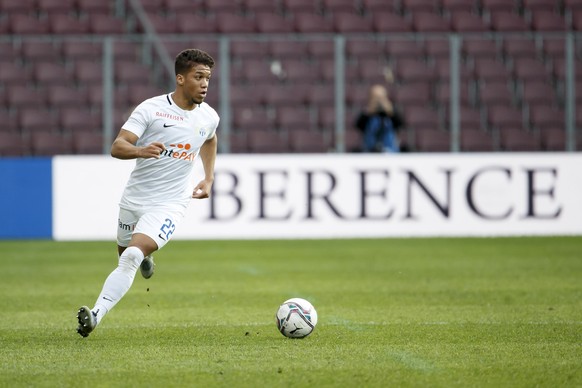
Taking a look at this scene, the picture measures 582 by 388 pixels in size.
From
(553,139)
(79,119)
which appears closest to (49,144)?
(79,119)

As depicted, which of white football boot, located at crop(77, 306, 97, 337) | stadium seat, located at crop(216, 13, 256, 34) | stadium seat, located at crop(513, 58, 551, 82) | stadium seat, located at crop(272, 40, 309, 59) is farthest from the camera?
stadium seat, located at crop(216, 13, 256, 34)

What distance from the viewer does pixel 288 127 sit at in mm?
19453

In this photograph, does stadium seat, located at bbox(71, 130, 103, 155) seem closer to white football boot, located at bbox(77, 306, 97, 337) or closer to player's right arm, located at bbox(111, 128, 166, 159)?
player's right arm, located at bbox(111, 128, 166, 159)

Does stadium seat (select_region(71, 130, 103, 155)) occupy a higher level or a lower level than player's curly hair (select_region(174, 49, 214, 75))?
lower

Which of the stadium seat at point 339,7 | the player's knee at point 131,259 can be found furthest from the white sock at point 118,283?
the stadium seat at point 339,7

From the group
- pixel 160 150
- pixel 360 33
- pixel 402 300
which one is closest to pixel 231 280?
pixel 402 300

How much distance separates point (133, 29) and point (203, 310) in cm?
1329

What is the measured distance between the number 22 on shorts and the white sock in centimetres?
27

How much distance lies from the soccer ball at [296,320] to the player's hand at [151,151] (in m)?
1.38

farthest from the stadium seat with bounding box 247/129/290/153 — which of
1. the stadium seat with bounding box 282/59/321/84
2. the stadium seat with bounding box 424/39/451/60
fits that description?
the stadium seat with bounding box 424/39/451/60

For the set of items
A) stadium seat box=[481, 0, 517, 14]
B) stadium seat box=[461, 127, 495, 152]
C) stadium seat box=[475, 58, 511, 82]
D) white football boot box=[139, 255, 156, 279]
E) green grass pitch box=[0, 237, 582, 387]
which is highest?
stadium seat box=[481, 0, 517, 14]

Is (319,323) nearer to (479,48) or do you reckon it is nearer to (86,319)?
(86,319)

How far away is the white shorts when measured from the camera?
795cm

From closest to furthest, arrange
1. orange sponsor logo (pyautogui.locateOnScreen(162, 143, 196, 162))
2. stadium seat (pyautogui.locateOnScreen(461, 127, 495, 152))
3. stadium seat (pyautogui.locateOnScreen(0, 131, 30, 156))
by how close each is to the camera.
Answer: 1. orange sponsor logo (pyautogui.locateOnScreen(162, 143, 196, 162))
2. stadium seat (pyautogui.locateOnScreen(0, 131, 30, 156))
3. stadium seat (pyautogui.locateOnScreen(461, 127, 495, 152))
